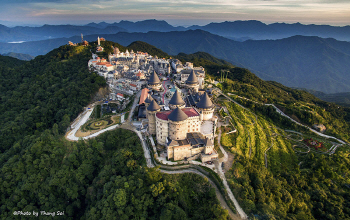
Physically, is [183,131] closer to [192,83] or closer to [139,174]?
[139,174]

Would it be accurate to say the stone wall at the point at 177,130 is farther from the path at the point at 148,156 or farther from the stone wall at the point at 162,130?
the path at the point at 148,156

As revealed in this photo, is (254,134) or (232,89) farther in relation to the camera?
(232,89)

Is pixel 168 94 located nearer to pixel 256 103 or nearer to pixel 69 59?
pixel 256 103

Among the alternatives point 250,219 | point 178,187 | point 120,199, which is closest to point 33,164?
point 120,199

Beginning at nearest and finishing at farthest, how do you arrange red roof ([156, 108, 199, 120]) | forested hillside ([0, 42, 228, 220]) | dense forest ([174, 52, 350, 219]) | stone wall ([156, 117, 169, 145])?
forested hillside ([0, 42, 228, 220]) → dense forest ([174, 52, 350, 219]) → stone wall ([156, 117, 169, 145]) → red roof ([156, 108, 199, 120])

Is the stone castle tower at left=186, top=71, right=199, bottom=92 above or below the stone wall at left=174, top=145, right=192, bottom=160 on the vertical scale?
above

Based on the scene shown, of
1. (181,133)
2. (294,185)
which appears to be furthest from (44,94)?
(294,185)

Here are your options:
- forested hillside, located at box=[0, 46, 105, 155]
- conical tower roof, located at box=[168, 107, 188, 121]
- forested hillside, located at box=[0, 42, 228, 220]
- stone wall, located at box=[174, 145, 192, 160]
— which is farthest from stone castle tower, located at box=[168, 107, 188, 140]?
forested hillside, located at box=[0, 46, 105, 155]

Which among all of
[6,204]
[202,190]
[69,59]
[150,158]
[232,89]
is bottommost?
[6,204]

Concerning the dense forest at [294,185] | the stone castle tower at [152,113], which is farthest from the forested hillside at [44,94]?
the dense forest at [294,185]

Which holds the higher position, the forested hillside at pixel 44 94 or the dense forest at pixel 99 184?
the forested hillside at pixel 44 94

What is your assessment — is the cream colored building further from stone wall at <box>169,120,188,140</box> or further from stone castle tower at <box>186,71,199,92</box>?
stone castle tower at <box>186,71,199,92</box>
